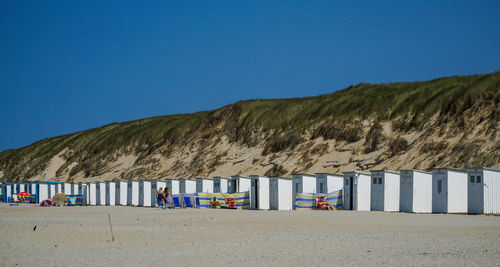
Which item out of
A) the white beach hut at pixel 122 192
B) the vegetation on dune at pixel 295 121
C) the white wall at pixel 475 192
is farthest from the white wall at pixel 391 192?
the white beach hut at pixel 122 192

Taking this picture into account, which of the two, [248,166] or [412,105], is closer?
[412,105]

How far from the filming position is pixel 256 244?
1359cm

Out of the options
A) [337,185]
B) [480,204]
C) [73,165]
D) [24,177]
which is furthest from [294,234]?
[24,177]

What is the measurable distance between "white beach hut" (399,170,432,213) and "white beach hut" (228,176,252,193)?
10.6 m

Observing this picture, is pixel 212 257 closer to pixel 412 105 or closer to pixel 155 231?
pixel 155 231

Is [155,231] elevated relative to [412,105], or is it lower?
lower

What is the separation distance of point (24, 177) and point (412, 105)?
2087 inches

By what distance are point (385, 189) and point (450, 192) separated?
2985mm

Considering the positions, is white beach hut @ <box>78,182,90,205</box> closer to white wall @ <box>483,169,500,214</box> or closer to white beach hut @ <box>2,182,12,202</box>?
white beach hut @ <box>2,182,12,202</box>

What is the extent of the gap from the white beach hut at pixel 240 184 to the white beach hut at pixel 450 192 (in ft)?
39.6

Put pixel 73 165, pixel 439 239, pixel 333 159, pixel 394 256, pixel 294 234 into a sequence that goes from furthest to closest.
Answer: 1. pixel 73 165
2. pixel 333 159
3. pixel 294 234
4. pixel 439 239
5. pixel 394 256

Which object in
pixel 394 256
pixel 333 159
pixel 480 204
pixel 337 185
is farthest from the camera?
pixel 333 159

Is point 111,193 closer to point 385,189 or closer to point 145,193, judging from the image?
point 145,193

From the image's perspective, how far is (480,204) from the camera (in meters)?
25.1
